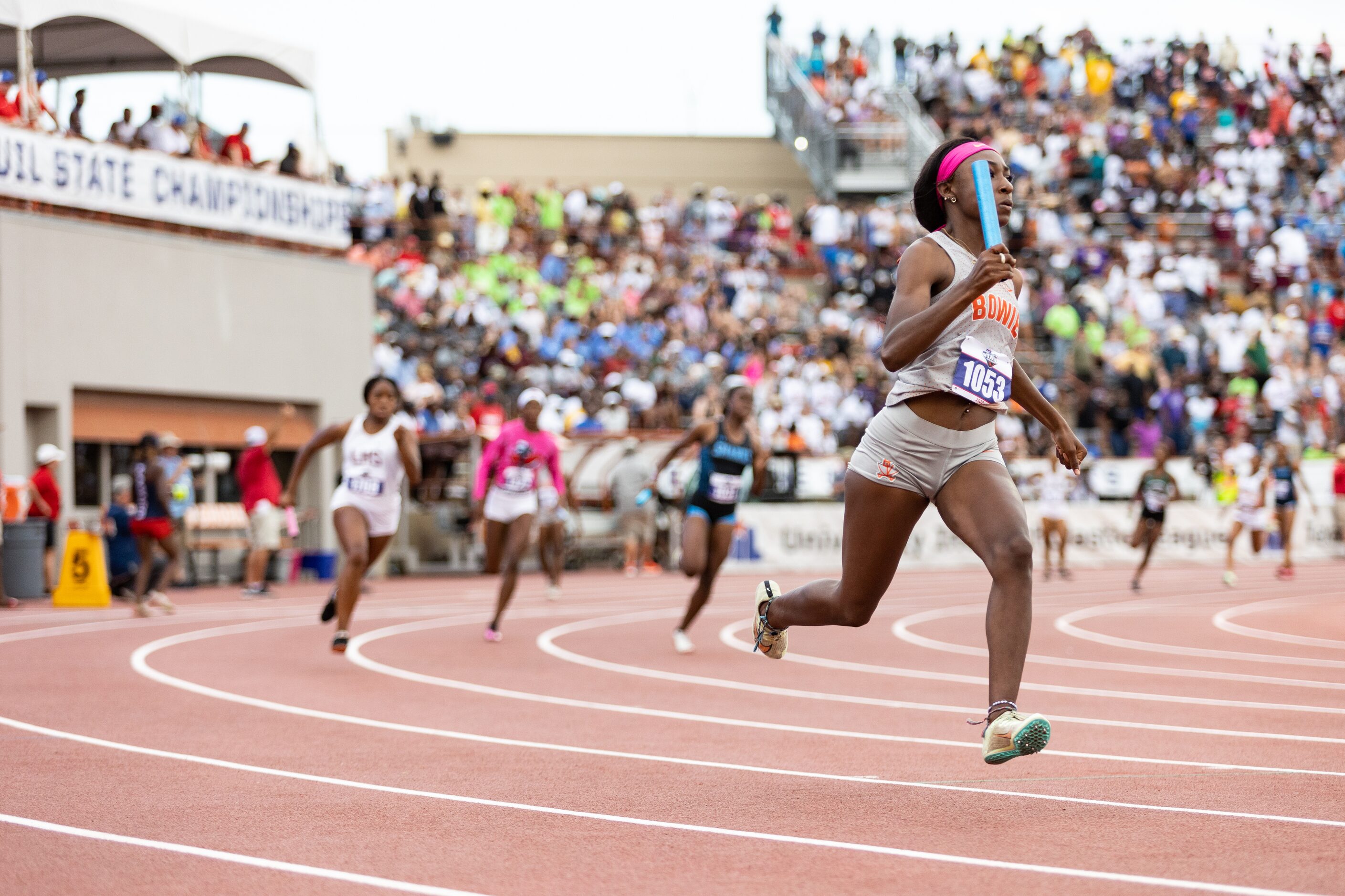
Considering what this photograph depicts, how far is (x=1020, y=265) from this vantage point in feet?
106

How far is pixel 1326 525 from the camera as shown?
92.3 feet

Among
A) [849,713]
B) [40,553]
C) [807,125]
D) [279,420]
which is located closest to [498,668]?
[849,713]

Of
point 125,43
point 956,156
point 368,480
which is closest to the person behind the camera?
point 956,156

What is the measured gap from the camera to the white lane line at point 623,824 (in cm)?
452

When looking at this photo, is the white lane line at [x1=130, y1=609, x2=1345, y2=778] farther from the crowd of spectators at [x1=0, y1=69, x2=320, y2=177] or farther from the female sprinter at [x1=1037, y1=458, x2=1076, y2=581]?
the female sprinter at [x1=1037, y1=458, x2=1076, y2=581]

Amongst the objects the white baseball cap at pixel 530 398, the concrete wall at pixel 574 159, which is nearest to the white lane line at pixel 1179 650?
the white baseball cap at pixel 530 398

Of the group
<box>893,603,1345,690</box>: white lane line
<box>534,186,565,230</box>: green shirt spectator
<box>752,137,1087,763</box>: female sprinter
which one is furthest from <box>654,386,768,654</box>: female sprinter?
<box>534,186,565,230</box>: green shirt spectator

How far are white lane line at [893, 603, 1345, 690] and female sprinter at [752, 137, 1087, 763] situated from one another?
399 centimetres

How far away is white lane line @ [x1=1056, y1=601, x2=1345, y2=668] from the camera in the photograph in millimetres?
11453

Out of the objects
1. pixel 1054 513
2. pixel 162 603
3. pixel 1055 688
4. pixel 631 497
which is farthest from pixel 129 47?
pixel 1055 688

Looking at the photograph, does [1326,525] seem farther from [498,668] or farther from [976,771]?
[976,771]

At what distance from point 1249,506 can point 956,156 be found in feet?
57.6

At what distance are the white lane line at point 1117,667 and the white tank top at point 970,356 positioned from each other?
4164mm

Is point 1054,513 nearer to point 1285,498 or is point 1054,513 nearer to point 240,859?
point 1285,498
